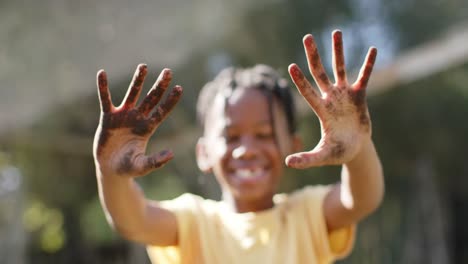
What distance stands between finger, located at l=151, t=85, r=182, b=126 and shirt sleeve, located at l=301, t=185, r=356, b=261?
39 centimetres

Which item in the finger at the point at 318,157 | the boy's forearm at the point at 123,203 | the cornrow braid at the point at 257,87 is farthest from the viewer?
the cornrow braid at the point at 257,87

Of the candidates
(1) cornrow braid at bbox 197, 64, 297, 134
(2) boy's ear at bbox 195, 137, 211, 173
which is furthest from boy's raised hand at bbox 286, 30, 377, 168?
(2) boy's ear at bbox 195, 137, 211, 173

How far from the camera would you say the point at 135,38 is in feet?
10.9

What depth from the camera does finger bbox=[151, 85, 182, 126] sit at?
1.02 m

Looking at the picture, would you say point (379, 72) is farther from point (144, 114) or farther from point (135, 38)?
point (144, 114)

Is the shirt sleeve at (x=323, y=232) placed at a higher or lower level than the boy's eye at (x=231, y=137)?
lower

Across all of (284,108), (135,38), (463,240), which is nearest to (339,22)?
(135,38)

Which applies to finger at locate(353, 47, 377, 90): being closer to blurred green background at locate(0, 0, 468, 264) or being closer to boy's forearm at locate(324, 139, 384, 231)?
boy's forearm at locate(324, 139, 384, 231)

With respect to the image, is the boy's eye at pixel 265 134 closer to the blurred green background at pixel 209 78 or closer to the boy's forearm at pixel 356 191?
the boy's forearm at pixel 356 191

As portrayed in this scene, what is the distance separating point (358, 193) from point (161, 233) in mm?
366

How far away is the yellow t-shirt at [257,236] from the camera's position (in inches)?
47.9

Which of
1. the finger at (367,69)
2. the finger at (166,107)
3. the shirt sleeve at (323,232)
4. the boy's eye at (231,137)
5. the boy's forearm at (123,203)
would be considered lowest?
the shirt sleeve at (323,232)

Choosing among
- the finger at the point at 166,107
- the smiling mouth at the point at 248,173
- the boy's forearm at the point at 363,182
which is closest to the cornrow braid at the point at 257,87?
the smiling mouth at the point at 248,173

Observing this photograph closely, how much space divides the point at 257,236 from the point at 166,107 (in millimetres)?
347
